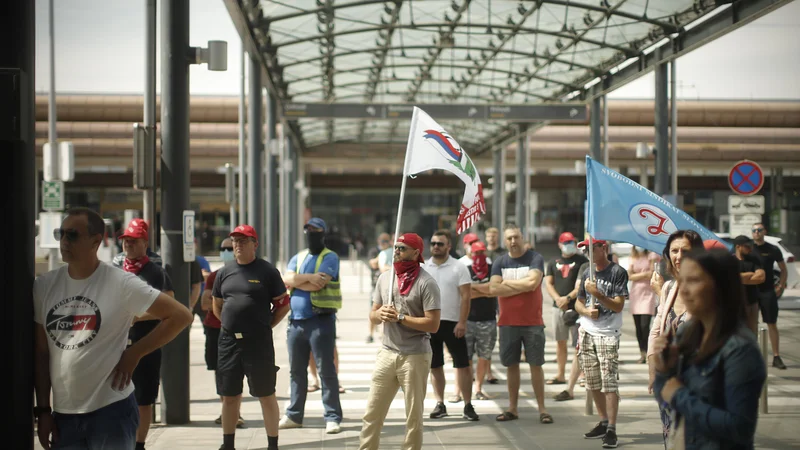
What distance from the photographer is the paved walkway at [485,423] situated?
7.80 meters

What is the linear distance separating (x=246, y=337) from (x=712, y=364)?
14.6 ft

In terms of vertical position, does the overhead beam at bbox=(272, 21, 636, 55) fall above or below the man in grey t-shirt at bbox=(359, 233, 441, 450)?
above

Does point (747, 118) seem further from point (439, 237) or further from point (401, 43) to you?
point (439, 237)

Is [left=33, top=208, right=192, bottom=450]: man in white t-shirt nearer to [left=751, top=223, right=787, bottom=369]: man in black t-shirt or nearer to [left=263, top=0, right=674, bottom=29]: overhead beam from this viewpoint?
[left=751, top=223, right=787, bottom=369]: man in black t-shirt

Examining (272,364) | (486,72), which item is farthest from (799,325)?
(272,364)

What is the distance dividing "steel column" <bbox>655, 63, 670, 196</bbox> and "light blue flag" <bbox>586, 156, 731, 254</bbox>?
1241 centimetres

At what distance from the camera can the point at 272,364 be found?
716 centimetres

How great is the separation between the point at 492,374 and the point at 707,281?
28.5 feet

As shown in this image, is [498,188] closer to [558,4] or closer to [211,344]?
[558,4]

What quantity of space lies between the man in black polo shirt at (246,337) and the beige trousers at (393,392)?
104 cm

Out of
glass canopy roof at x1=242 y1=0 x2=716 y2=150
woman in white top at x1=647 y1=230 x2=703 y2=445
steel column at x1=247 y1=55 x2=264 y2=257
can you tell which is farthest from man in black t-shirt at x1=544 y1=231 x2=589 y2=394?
steel column at x1=247 y1=55 x2=264 y2=257

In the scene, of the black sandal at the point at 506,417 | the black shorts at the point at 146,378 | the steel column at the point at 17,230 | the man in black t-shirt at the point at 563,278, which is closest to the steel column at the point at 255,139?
the man in black t-shirt at the point at 563,278

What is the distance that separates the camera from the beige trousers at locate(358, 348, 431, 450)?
633 cm

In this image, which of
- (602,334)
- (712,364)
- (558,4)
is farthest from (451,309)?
(558,4)
